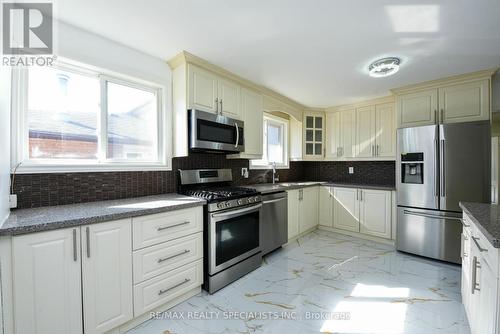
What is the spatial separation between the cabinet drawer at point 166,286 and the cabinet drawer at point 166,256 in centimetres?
5

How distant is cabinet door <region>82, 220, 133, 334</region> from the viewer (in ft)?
4.53

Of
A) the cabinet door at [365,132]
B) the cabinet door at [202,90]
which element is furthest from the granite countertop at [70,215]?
the cabinet door at [365,132]

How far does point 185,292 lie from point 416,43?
119 inches

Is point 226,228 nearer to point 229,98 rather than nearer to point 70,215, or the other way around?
point 70,215

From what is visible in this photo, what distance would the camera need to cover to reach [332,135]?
166 inches

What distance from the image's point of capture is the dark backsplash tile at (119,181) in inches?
64.1

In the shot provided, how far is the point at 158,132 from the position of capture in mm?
2424

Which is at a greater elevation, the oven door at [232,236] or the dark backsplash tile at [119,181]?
the dark backsplash tile at [119,181]

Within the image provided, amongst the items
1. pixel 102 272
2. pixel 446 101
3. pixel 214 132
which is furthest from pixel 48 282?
pixel 446 101

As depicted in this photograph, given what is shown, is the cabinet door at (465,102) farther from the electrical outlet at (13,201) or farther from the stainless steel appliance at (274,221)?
the electrical outlet at (13,201)

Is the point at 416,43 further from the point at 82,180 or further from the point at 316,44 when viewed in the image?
the point at 82,180

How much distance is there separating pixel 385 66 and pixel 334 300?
7.67 ft

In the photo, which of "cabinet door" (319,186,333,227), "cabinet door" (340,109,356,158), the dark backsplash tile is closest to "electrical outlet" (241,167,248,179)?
the dark backsplash tile

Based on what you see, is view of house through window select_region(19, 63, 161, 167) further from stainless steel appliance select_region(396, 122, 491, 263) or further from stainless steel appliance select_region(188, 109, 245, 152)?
stainless steel appliance select_region(396, 122, 491, 263)
